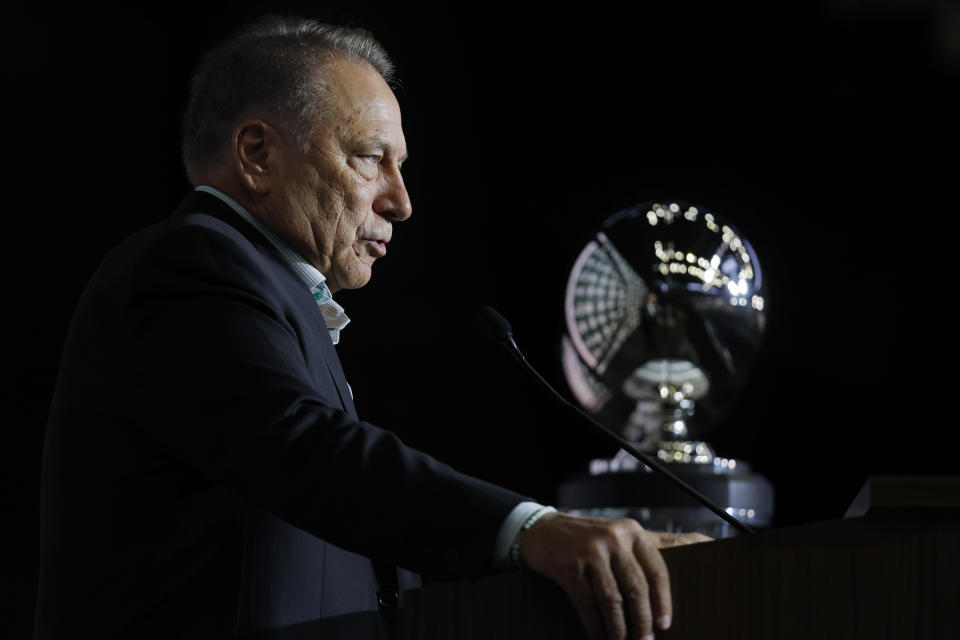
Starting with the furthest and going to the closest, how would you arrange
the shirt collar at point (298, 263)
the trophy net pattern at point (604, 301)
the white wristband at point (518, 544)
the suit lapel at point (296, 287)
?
the trophy net pattern at point (604, 301)
the shirt collar at point (298, 263)
the suit lapel at point (296, 287)
the white wristband at point (518, 544)

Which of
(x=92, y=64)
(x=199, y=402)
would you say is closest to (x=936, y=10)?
(x=92, y=64)

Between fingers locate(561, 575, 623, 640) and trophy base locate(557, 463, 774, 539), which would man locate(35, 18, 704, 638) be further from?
trophy base locate(557, 463, 774, 539)

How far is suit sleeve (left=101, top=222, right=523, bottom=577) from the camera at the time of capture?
3.26 feet

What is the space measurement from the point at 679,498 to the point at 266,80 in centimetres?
149

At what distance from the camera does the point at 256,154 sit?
172 cm

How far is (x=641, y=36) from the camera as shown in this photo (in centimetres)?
336

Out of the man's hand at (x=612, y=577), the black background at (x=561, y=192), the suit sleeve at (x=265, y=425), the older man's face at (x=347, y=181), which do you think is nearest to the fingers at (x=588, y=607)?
the man's hand at (x=612, y=577)

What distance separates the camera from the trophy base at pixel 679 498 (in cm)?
268

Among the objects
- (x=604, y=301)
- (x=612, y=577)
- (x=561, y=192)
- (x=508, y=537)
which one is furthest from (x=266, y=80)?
(x=561, y=192)

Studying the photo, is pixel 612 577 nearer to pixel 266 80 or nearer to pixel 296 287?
pixel 296 287

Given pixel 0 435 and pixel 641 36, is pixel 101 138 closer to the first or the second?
→ pixel 0 435

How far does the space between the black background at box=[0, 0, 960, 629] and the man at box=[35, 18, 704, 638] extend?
149 centimetres

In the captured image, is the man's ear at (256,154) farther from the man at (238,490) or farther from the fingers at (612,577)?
the fingers at (612,577)

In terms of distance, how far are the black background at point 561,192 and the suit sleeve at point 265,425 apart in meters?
1.75
